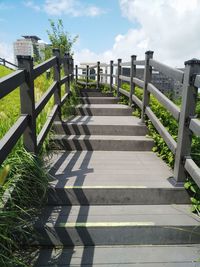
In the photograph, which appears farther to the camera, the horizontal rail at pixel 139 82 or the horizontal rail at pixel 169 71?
the horizontal rail at pixel 139 82

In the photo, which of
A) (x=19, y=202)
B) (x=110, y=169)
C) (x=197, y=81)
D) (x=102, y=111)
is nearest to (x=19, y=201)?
(x=19, y=202)

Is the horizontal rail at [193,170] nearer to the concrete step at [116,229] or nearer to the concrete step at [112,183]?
the concrete step at [112,183]

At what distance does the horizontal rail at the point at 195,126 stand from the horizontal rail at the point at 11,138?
5.09 ft

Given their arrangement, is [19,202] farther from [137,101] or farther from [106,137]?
[137,101]

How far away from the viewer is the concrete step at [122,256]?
2.23m

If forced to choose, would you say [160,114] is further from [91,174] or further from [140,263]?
[140,263]

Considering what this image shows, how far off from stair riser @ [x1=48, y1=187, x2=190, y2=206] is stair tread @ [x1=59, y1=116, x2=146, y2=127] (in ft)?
6.06

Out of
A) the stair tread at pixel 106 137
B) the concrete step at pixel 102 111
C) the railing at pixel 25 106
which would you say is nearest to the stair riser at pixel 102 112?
the concrete step at pixel 102 111

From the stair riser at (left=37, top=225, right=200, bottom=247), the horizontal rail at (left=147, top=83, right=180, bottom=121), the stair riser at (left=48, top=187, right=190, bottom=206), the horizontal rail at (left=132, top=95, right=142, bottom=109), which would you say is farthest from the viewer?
the horizontal rail at (left=132, top=95, right=142, bottom=109)

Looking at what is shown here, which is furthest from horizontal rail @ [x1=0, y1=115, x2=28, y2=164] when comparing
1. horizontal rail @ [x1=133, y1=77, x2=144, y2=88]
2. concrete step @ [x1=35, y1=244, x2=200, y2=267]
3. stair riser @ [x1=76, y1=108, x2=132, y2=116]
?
stair riser @ [x1=76, y1=108, x2=132, y2=116]

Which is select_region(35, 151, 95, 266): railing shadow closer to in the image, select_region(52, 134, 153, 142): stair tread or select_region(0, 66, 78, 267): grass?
select_region(0, 66, 78, 267): grass

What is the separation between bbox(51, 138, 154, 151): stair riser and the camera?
13.7 ft

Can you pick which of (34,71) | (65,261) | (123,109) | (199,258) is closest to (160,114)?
(123,109)

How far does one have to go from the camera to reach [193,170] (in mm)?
2697
